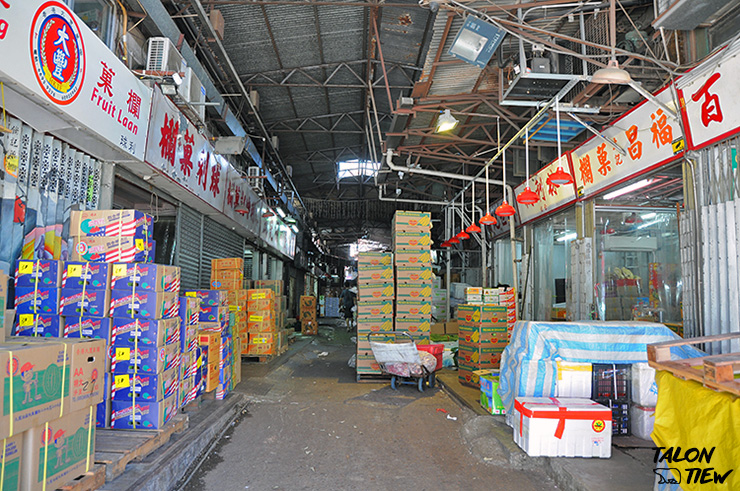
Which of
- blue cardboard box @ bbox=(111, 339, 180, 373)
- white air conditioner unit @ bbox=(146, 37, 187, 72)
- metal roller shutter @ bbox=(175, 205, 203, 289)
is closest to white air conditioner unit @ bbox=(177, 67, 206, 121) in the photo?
white air conditioner unit @ bbox=(146, 37, 187, 72)

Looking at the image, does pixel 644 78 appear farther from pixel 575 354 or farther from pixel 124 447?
pixel 124 447

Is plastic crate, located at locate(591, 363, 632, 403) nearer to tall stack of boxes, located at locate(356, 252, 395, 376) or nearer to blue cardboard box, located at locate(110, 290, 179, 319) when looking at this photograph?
tall stack of boxes, located at locate(356, 252, 395, 376)

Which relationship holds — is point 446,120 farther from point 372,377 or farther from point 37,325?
point 37,325

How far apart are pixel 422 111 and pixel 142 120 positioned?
4889 millimetres

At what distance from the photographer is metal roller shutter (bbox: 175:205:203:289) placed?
8.03 meters

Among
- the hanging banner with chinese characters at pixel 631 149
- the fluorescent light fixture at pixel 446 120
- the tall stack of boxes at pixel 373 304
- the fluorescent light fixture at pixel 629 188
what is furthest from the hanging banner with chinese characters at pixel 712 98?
the tall stack of boxes at pixel 373 304

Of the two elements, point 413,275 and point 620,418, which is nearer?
point 620,418

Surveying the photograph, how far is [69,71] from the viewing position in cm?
406

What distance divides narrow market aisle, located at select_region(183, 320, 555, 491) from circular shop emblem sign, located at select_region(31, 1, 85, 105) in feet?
12.2

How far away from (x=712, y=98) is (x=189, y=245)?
8.17 m

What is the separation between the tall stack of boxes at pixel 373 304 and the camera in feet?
29.4

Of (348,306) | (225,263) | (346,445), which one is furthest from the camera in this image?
(348,306)

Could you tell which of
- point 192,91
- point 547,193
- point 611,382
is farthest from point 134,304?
point 547,193

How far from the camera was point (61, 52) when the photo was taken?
156 inches
